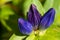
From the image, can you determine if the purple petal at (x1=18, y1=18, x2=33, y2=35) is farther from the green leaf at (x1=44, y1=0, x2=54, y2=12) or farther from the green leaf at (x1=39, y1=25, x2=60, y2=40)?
the green leaf at (x1=44, y1=0, x2=54, y2=12)

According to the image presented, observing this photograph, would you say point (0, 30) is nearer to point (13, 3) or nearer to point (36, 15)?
point (13, 3)

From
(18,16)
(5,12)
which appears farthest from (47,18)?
(5,12)

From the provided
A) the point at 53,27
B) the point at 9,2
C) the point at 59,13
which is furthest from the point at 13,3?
the point at 53,27

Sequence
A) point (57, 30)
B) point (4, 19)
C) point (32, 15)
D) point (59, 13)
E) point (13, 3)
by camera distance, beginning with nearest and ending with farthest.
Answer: point (32, 15)
point (57, 30)
point (59, 13)
point (4, 19)
point (13, 3)

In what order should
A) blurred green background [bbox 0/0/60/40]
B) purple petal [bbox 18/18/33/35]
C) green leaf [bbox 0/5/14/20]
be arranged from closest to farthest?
purple petal [bbox 18/18/33/35]
blurred green background [bbox 0/0/60/40]
green leaf [bbox 0/5/14/20]

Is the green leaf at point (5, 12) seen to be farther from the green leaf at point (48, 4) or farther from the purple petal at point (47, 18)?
the purple petal at point (47, 18)

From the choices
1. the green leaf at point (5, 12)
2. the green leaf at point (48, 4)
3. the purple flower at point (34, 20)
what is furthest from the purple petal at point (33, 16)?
the green leaf at point (5, 12)

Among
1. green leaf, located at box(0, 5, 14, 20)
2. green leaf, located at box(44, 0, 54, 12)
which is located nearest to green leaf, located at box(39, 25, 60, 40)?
green leaf, located at box(44, 0, 54, 12)
